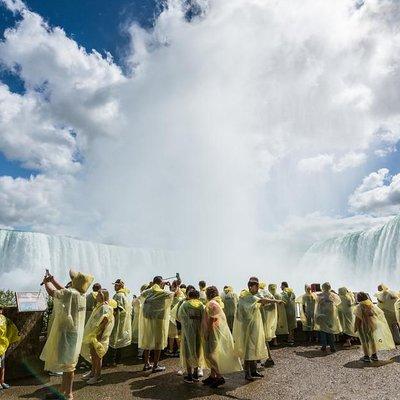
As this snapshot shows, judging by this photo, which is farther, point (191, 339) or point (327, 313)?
point (327, 313)

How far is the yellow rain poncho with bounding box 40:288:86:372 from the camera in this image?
214 inches

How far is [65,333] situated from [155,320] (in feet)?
9.04

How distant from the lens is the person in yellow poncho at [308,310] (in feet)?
36.7

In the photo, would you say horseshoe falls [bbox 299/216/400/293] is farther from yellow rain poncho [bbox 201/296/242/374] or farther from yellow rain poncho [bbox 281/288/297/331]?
yellow rain poncho [bbox 201/296/242/374]

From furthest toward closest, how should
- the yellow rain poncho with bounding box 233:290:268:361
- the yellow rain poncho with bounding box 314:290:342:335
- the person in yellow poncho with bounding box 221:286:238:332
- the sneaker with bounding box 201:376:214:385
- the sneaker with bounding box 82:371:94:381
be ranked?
the person in yellow poncho with bounding box 221:286:238:332
the yellow rain poncho with bounding box 314:290:342:335
the sneaker with bounding box 82:371:94:381
the yellow rain poncho with bounding box 233:290:268:361
the sneaker with bounding box 201:376:214:385

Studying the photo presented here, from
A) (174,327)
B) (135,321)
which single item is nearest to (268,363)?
(174,327)

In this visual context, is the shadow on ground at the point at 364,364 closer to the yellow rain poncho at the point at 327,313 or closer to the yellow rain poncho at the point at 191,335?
the yellow rain poncho at the point at 327,313

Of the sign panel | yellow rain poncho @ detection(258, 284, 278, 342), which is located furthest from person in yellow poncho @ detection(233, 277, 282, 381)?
the sign panel

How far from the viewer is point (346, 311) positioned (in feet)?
35.4

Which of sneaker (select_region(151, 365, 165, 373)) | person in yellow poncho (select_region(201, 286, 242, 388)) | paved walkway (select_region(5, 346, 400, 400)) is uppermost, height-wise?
person in yellow poncho (select_region(201, 286, 242, 388))

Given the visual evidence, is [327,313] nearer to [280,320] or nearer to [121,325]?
[280,320]

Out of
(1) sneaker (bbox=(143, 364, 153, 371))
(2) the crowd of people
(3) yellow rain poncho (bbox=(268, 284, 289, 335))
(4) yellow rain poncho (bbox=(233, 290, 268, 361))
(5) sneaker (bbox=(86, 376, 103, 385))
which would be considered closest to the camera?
(2) the crowd of people

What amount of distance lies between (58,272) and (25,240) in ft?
20.4

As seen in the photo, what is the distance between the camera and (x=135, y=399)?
5973mm
